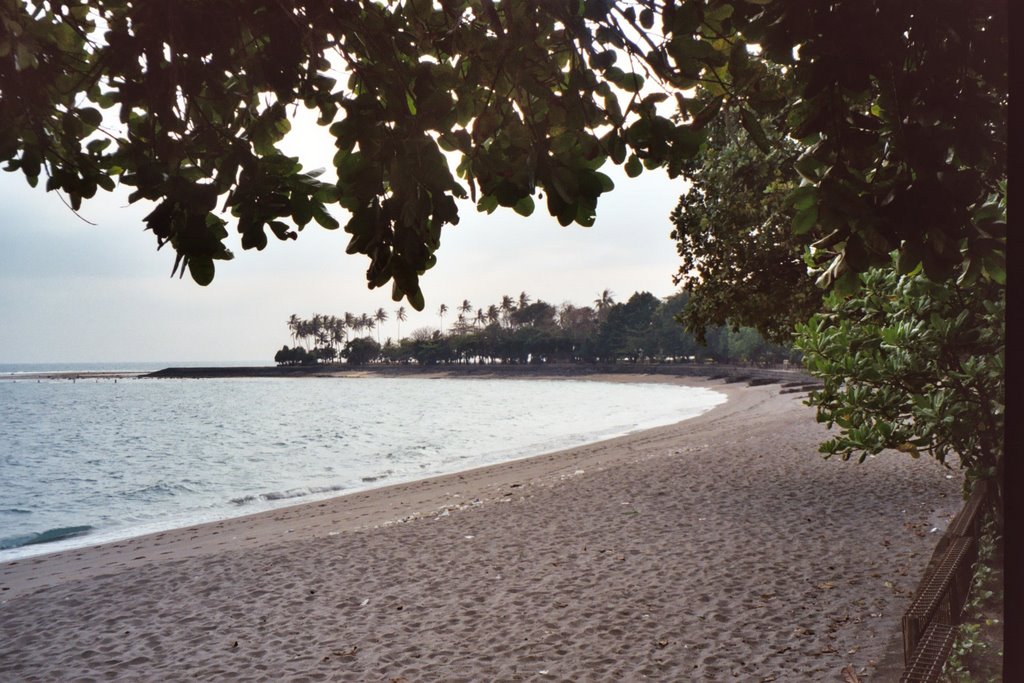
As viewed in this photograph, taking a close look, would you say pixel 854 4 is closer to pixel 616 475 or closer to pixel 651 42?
pixel 651 42

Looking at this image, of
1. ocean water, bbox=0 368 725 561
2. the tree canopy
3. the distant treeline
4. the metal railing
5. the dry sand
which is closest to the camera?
the tree canopy

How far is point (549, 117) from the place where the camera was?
312 cm

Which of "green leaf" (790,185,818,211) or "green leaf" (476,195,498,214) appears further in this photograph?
"green leaf" (476,195,498,214)

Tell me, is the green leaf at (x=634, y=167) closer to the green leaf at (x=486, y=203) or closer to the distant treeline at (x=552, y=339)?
the green leaf at (x=486, y=203)

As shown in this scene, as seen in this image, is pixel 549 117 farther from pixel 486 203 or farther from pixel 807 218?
pixel 807 218

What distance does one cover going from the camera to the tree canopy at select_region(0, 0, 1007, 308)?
115 inches

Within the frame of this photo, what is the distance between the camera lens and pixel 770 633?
7633 millimetres

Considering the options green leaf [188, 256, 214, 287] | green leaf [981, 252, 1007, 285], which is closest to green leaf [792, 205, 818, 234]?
green leaf [981, 252, 1007, 285]

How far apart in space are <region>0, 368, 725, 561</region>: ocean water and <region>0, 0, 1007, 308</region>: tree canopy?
17.7 metres

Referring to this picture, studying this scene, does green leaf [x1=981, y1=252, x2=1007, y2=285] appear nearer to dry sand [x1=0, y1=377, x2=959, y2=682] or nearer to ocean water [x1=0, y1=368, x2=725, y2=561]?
dry sand [x1=0, y1=377, x2=959, y2=682]

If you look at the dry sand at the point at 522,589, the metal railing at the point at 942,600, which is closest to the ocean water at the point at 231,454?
the dry sand at the point at 522,589

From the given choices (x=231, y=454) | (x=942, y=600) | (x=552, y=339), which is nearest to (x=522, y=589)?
(x=942, y=600)

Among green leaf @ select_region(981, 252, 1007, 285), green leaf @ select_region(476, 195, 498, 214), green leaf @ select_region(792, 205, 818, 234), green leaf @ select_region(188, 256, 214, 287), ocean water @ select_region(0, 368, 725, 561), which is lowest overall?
ocean water @ select_region(0, 368, 725, 561)

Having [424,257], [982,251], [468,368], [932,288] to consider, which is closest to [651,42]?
[424,257]
